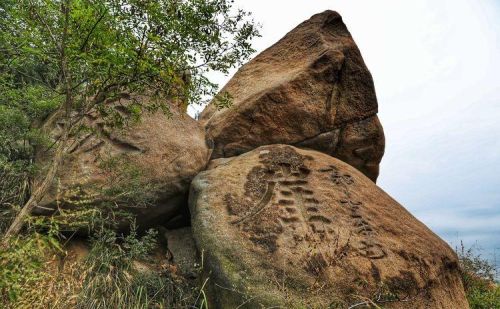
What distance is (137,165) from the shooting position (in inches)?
251

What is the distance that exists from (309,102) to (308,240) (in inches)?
123

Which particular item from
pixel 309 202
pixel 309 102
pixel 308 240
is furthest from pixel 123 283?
pixel 309 102

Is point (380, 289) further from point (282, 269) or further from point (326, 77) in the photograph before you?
point (326, 77)

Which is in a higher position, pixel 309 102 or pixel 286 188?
pixel 309 102

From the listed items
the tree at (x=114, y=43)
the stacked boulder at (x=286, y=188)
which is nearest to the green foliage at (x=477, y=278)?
the stacked boulder at (x=286, y=188)

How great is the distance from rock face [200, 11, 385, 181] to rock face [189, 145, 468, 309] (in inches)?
39.7

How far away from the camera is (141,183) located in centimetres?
629

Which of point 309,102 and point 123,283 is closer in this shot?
point 123,283

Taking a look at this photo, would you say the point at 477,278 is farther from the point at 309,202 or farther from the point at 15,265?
the point at 15,265

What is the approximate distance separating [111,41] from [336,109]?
4505 mm

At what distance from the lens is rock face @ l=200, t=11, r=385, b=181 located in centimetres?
765

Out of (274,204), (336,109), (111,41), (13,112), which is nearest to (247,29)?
(111,41)

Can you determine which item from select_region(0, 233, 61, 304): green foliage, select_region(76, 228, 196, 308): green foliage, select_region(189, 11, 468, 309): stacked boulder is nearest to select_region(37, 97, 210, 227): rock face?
select_region(189, 11, 468, 309): stacked boulder

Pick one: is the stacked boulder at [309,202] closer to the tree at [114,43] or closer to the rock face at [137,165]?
the rock face at [137,165]
